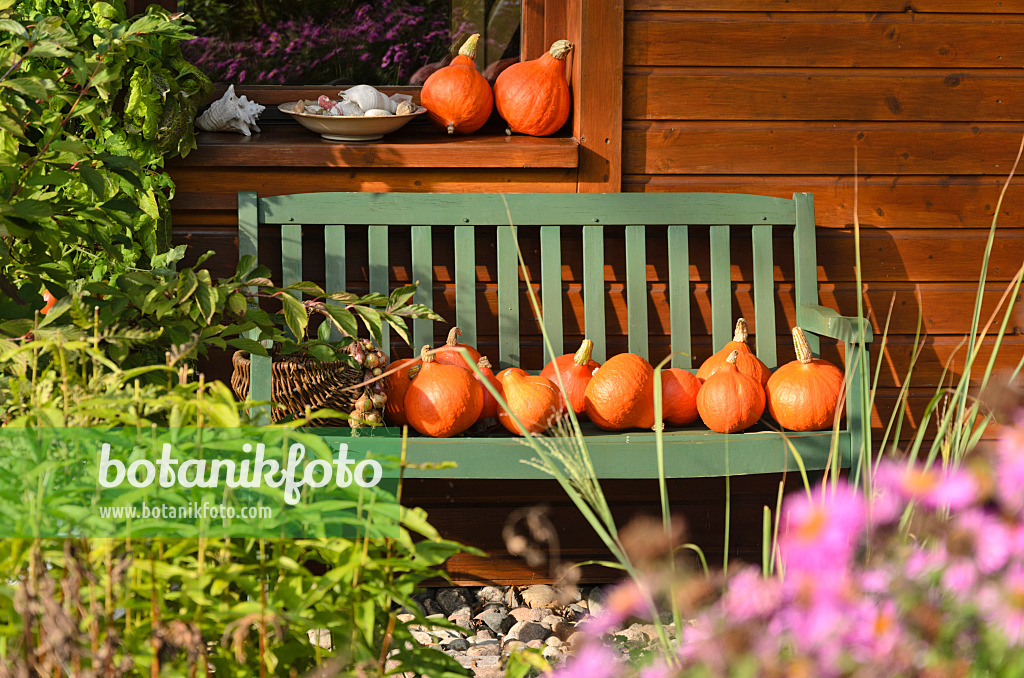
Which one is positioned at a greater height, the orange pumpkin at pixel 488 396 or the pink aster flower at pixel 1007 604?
the pink aster flower at pixel 1007 604

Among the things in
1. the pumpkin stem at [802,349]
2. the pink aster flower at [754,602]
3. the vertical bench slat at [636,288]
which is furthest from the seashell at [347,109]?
the pink aster flower at [754,602]

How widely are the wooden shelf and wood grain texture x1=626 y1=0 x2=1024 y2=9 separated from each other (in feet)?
1.46

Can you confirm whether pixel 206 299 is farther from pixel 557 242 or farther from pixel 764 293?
pixel 764 293

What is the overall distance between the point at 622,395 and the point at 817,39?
1.19 m

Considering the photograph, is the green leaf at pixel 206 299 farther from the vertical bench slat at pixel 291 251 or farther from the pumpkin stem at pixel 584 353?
the pumpkin stem at pixel 584 353

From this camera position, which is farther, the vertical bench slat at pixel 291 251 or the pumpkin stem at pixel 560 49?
the pumpkin stem at pixel 560 49

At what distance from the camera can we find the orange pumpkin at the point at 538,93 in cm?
240

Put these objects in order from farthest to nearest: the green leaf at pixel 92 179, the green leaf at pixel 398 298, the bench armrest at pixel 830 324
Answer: the bench armrest at pixel 830 324
the green leaf at pixel 398 298
the green leaf at pixel 92 179

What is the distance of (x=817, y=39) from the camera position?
240 centimetres

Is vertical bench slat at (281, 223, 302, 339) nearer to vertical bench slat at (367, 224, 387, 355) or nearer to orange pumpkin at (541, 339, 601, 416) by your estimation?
vertical bench slat at (367, 224, 387, 355)

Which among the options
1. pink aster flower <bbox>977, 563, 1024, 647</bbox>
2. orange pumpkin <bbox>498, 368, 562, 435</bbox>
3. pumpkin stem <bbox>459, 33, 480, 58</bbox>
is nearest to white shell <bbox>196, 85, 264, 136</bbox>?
pumpkin stem <bbox>459, 33, 480, 58</bbox>

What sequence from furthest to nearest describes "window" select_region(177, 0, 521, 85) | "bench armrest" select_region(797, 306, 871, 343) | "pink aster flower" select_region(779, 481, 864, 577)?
"window" select_region(177, 0, 521, 85), "bench armrest" select_region(797, 306, 871, 343), "pink aster flower" select_region(779, 481, 864, 577)

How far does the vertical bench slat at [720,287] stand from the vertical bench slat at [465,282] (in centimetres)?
66

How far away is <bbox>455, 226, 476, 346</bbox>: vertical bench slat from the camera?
7.64 ft
